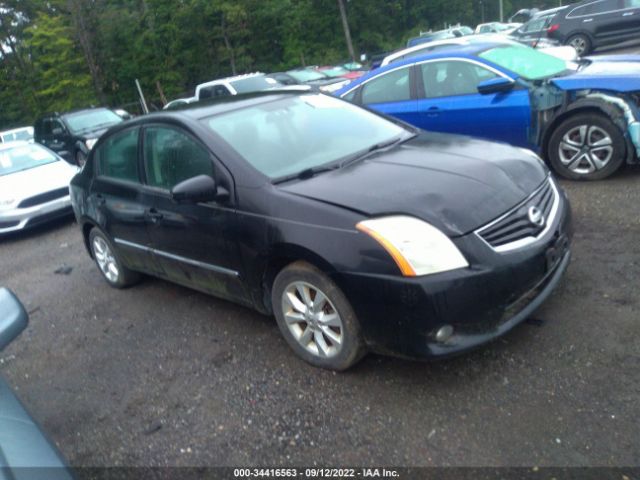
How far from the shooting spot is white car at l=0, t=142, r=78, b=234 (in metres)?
8.19

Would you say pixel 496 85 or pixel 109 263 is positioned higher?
pixel 496 85

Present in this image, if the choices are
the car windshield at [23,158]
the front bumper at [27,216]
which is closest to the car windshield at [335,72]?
the car windshield at [23,158]

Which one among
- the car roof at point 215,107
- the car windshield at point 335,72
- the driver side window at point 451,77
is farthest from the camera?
the car windshield at point 335,72

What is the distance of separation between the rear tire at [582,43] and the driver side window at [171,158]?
16684 mm

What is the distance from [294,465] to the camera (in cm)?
273

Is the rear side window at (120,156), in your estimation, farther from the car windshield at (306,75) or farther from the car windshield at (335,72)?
the car windshield at (335,72)

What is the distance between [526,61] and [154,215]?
4.61 meters

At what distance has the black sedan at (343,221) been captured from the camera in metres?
2.84

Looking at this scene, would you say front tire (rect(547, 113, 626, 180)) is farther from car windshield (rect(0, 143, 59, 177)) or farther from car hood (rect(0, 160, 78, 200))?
car windshield (rect(0, 143, 59, 177))

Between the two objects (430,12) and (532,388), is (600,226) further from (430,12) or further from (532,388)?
(430,12)

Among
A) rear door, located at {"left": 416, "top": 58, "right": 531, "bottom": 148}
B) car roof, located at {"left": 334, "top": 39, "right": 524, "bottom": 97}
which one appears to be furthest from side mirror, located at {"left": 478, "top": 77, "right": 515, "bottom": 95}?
car roof, located at {"left": 334, "top": 39, "right": 524, "bottom": 97}

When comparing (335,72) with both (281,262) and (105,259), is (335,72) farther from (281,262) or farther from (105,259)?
(281,262)

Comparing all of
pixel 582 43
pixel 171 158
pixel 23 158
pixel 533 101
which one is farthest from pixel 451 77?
pixel 582 43

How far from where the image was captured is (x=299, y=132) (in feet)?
13.1
